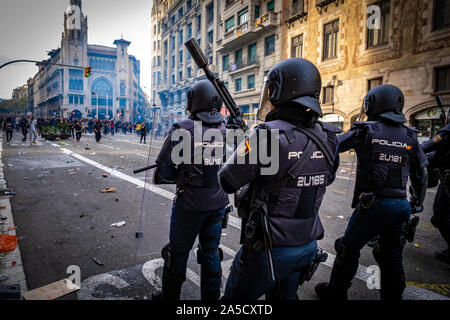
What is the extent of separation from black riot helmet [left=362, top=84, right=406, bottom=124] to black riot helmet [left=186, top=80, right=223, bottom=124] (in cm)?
143

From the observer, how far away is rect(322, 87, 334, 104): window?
19625 mm

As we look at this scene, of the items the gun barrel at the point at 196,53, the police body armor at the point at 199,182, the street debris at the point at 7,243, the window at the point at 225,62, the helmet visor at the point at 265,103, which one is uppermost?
the window at the point at 225,62

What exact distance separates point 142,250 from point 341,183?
22.7 feet

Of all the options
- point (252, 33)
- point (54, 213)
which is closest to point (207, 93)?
point (54, 213)

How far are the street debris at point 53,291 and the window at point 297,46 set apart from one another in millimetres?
22474

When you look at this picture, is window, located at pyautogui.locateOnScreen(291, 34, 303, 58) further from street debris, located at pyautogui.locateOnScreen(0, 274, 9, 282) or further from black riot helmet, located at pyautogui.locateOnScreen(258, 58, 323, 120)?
street debris, located at pyautogui.locateOnScreen(0, 274, 9, 282)

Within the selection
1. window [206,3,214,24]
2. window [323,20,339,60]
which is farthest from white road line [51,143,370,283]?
window [206,3,214,24]

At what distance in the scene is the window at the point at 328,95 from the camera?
64.4 ft

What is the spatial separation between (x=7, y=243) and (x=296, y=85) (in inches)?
158

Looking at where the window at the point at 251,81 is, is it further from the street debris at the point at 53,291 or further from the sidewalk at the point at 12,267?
the street debris at the point at 53,291

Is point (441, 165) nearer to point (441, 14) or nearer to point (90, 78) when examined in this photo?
point (441, 14)

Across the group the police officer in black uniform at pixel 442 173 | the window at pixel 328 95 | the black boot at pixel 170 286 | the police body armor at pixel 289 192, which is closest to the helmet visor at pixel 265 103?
the police body armor at pixel 289 192
